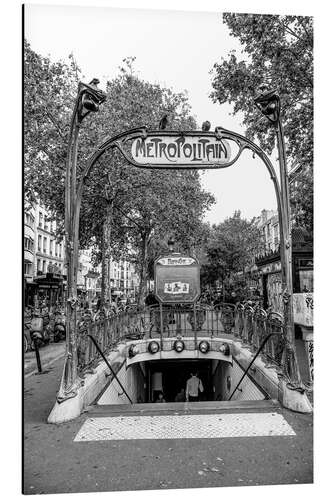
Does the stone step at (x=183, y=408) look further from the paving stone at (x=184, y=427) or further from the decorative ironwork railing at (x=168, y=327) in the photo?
the decorative ironwork railing at (x=168, y=327)

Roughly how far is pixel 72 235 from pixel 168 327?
719 cm

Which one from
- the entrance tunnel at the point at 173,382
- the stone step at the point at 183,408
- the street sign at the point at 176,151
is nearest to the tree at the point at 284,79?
the street sign at the point at 176,151

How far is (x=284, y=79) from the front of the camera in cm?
663

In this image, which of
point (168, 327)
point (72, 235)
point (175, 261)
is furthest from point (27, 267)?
point (168, 327)

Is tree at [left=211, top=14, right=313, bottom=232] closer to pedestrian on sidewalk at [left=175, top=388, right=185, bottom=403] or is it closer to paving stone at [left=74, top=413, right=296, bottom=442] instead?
paving stone at [left=74, top=413, right=296, bottom=442]

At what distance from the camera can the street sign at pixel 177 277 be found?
11.2 m

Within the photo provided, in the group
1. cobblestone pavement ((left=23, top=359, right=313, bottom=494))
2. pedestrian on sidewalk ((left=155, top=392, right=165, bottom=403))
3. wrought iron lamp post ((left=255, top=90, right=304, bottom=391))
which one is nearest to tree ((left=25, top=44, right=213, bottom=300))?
wrought iron lamp post ((left=255, top=90, right=304, bottom=391))

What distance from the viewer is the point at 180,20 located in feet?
13.5

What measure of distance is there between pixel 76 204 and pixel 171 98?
7.22 m

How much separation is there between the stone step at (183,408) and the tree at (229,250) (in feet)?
58.6

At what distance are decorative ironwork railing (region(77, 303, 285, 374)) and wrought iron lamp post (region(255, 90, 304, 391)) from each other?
2.45 ft

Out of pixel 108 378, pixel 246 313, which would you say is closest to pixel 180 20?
pixel 108 378

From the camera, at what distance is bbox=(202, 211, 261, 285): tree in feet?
76.4

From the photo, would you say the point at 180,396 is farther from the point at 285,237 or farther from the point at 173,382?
the point at 285,237
